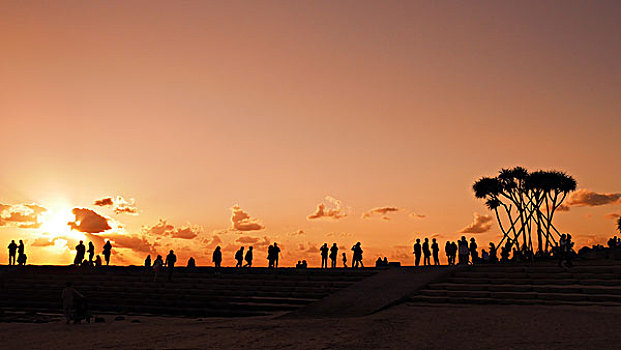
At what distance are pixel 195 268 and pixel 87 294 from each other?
5.68m

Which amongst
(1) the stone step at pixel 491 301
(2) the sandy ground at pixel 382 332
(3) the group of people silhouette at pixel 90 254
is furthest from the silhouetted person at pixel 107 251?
(1) the stone step at pixel 491 301

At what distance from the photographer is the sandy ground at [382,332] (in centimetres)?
1173

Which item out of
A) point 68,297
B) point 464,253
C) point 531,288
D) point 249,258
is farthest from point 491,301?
point 249,258

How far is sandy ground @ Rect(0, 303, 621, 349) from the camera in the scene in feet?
38.5

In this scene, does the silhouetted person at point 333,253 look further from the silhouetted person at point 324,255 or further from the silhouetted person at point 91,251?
the silhouetted person at point 91,251

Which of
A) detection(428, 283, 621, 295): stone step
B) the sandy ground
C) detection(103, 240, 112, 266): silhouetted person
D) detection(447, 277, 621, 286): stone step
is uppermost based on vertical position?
detection(103, 240, 112, 266): silhouetted person

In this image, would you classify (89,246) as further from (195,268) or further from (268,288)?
(268,288)

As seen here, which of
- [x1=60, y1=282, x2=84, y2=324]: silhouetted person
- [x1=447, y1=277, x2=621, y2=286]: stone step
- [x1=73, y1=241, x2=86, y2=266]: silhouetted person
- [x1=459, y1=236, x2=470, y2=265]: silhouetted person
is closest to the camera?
[x1=60, y1=282, x2=84, y2=324]: silhouetted person

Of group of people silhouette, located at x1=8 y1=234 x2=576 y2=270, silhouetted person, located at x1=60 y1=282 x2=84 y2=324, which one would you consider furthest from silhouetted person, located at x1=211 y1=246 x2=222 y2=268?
silhouetted person, located at x1=60 y1=282 x2=84 y2=324

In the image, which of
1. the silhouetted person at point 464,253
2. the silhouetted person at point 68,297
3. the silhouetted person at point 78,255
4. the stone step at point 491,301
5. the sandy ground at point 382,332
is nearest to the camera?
the sandy ground at point 382,332

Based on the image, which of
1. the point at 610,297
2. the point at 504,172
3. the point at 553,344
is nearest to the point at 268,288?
the point at 610,297

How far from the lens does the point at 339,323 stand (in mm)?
15500

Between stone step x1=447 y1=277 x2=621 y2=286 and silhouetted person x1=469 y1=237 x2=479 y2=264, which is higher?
silhouetted person x1=469 y1=237 x2=479 y2=264

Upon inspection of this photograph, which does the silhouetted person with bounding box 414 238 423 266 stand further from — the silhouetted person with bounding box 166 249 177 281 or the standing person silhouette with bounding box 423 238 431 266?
the silhouetted person with bounding box 166 249 177 281
